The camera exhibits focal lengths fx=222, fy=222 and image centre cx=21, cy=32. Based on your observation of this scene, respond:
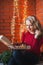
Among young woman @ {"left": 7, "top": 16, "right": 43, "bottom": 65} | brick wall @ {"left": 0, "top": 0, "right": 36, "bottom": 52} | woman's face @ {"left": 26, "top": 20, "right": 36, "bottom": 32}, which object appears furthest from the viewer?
brick wall @ {"left": 0, "top": 0, "right": 36, "bottom": 52}

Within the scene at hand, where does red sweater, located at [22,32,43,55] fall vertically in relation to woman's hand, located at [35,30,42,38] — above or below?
below

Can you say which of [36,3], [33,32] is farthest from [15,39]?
[33,32]

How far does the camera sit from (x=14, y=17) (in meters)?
3.74

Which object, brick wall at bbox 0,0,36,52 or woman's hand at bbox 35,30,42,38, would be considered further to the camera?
brick wall at bbox 0,0,36,52

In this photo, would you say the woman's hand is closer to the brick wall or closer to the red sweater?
A: the red sweater

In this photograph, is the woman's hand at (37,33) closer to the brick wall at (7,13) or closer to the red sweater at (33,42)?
the red sweater at (33,42)

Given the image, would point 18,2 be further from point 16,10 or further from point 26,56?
point 26,56

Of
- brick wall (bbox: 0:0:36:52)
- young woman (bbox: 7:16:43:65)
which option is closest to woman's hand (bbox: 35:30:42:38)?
young woman (bbox: 7:16:43:65)

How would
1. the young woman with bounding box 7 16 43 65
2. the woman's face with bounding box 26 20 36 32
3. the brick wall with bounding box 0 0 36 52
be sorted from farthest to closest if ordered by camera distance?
the brick wall with bounding box 0 0 36 52
the woman's face with bounding box 26 20 36 32
the young woman with bounding box 7 16 43 65

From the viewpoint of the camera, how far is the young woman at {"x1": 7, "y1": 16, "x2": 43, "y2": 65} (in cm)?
185

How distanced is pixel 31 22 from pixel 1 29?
1960 mm

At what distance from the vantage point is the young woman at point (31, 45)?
1.85m

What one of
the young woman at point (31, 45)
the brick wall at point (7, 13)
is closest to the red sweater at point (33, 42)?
the young woman at point (31, 45)

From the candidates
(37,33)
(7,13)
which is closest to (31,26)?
(37,33)
